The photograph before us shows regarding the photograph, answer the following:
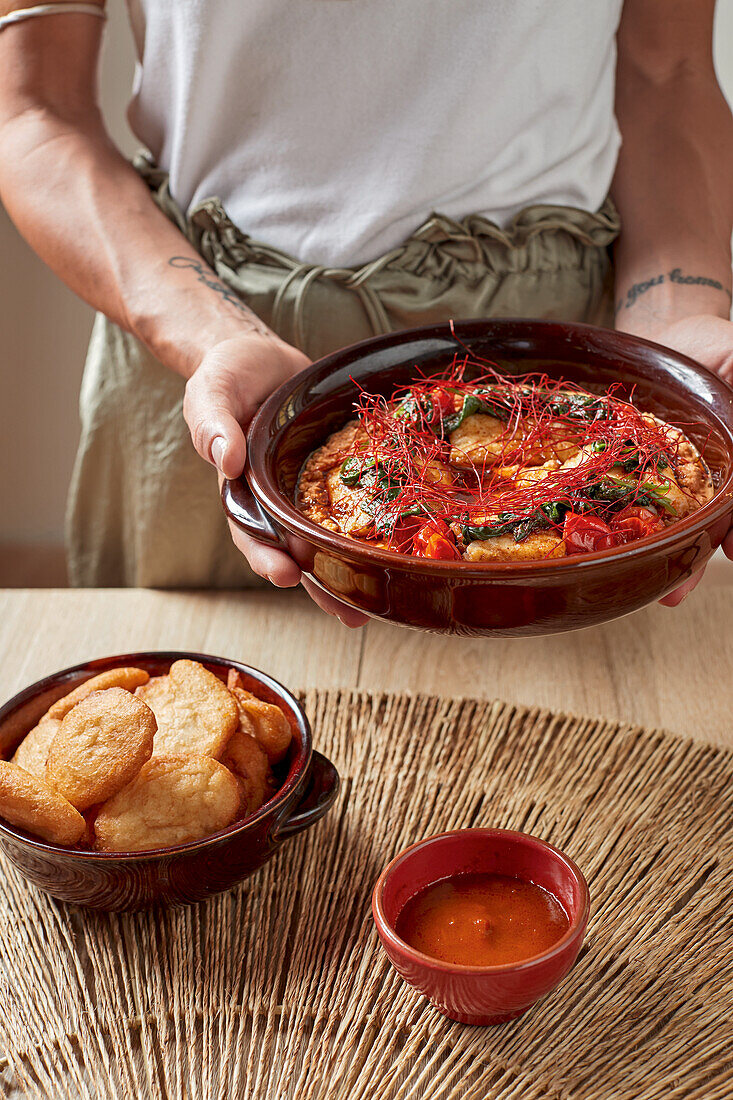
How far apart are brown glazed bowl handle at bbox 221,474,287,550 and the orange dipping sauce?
Result: 0.38 meters

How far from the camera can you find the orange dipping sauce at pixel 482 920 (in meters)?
0.92

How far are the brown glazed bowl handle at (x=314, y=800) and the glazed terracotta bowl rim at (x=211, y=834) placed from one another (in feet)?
0.10

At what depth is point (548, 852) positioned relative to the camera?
0.98m

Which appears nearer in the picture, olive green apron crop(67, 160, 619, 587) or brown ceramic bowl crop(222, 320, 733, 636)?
brown ceramic bowl crop(222, 320, 733, 636)

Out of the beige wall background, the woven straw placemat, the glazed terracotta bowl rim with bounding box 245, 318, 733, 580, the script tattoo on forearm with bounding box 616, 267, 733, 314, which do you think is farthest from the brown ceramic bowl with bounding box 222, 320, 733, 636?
the beige wall background

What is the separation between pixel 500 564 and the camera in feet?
3.01

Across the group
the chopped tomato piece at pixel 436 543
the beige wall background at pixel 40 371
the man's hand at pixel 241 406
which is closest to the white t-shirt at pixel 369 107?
the man's hand at pixel 241 406

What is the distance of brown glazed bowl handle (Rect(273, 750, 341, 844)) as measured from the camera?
3.42 ft

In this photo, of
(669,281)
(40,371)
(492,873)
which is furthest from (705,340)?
(40,371)

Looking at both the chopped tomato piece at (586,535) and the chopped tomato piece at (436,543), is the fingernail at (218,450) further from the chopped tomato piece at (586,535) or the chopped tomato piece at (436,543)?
the chopped tomato piece at (586,535)

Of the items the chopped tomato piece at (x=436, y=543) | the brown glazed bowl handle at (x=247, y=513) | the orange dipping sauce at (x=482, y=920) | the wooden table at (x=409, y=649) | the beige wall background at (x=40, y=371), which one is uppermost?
the brown glazed bowl handle at (x=247, y=513)

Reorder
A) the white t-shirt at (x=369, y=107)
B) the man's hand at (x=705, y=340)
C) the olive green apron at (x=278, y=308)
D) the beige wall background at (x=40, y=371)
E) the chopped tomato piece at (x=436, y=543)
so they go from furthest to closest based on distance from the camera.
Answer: the beige wall background at (x=40, y=371)
the olive green apron at (x=278, y=308)
the white t-shirt at (x=369, y=107)
the man's hand at (x=705, y=340)
the chopped tomato piece at (x=436, y=543)

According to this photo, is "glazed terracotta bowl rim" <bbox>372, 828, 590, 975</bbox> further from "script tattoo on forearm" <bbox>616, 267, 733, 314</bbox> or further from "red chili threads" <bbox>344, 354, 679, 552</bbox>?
"script tattoo on forearm" <bbox>616, 267, 733, 314</bbox>

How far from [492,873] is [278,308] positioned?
1.01 meters
